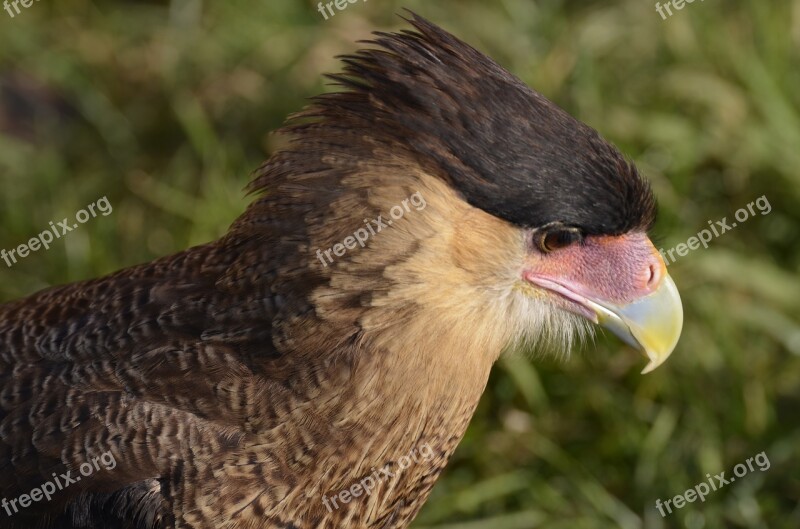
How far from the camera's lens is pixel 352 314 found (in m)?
2.57

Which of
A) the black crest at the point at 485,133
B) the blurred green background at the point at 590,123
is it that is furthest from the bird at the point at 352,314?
the blurred green background at the point at 590,123

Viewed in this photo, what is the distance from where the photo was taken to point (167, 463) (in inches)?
103

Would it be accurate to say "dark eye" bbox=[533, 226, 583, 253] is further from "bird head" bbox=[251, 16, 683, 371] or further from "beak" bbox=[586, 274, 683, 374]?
"beak" bbox=[586, 274, 683, 374]

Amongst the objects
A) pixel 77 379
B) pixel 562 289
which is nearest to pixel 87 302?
pixel 77 379

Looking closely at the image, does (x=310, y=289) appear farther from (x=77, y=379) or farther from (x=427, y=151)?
(x=77, y=379)

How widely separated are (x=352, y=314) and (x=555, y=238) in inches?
19.9

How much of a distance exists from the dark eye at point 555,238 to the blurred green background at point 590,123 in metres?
0.73

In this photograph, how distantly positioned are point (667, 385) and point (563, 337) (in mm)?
1448

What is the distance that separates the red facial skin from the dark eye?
2 cm

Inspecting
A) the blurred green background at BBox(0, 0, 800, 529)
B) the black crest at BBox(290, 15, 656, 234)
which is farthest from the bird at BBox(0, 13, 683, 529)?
the blurred green background at BBox(0, 0, 800, 529)

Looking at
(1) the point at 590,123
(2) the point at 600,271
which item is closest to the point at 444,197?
(2) the point at 600,271

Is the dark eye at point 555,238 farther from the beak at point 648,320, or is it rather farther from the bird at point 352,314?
the beak at point 648,320

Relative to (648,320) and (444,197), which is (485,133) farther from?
(648,320)

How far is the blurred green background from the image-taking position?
13.3ft
